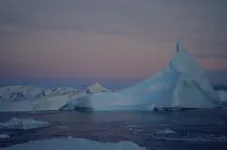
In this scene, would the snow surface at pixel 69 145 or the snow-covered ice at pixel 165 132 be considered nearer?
the snow surface at pixel 69 145

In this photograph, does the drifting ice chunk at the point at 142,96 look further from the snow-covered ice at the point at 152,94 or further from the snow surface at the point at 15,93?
the snow surface at the point at 15,93

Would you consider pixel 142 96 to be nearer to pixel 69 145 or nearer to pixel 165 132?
pixel 165 132

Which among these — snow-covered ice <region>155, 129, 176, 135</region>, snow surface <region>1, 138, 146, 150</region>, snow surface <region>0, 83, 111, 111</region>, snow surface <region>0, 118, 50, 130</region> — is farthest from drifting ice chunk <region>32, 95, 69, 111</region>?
snow-covered ice <region>155, 129, 176, 135</region>

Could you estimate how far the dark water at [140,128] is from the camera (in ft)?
7.66

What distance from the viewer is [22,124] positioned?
233 centimetres

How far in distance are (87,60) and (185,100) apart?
0.83 metres

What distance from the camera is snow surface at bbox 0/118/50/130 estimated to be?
233 centimetres

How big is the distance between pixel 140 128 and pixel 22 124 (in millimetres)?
876

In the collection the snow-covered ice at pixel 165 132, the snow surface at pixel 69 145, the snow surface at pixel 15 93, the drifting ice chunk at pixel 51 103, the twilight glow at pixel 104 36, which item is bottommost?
the snow surface at pixel 69 145

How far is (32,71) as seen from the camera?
240cm

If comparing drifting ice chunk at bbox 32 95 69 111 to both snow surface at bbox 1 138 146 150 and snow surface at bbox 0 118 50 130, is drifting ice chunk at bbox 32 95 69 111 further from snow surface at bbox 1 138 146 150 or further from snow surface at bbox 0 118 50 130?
snow surface at bbox 1 138 146 150

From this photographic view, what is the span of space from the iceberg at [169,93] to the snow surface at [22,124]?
0.31 meters

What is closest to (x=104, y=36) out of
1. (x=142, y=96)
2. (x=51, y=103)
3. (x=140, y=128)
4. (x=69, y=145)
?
(x=142, y=96)

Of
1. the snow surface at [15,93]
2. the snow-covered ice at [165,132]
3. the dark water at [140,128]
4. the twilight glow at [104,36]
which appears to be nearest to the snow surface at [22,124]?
the dark water at [140,128]
